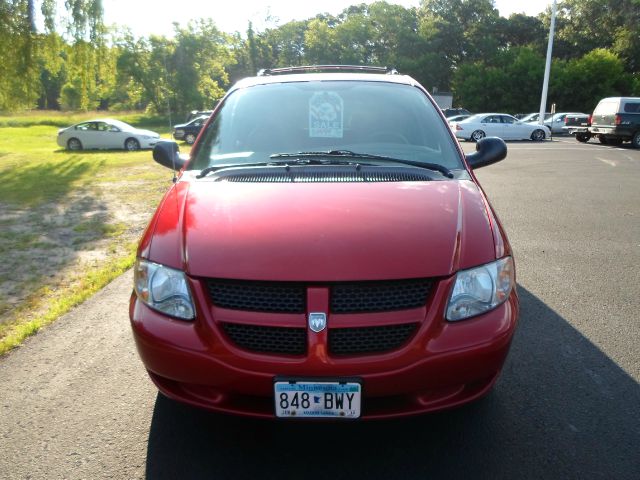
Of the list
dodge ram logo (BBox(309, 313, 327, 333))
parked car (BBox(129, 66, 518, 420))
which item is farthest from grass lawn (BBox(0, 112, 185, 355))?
dodge ram logo (BBox(309, 313, 327, 333))

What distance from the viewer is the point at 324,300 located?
2.11m

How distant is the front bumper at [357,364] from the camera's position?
2068 millimetres

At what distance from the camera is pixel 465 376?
7.06 ft

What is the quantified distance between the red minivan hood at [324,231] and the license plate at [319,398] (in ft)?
1.35

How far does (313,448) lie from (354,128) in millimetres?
1939

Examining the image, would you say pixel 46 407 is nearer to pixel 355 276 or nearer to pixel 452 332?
pixel 355 276

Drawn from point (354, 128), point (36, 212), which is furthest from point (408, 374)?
point (36, 212)

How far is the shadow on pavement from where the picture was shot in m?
2.28

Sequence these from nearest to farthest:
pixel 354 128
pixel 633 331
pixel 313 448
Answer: pixel 313 448
pixel 354 128
pixel 633 331

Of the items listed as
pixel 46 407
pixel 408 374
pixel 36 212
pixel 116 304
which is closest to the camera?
pixel 408 374

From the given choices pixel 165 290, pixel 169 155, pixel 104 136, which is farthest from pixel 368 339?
pixel 104 136

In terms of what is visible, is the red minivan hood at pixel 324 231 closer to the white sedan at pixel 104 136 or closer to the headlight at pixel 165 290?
the headlight at pixel 165 290

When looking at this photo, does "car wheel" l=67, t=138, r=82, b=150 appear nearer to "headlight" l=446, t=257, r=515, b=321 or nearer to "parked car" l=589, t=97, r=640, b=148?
"parked car" l=589, t=97, r=640, b=148

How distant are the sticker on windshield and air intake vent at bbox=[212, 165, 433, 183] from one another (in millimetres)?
481
